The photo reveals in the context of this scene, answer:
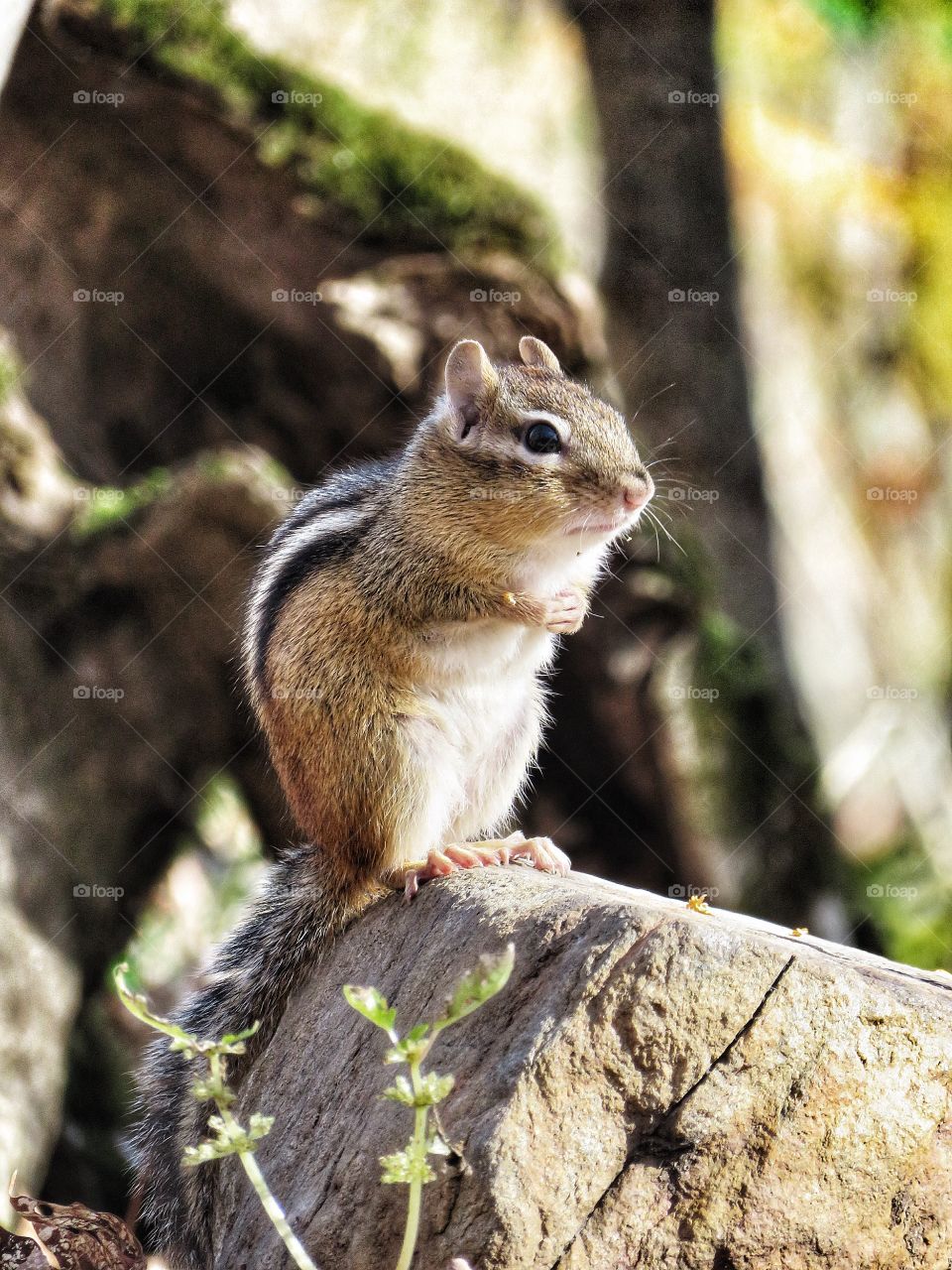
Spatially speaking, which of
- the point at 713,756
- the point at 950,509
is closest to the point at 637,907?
the point at 713,756

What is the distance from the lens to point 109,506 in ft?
24.0

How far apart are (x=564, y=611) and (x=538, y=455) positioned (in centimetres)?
51

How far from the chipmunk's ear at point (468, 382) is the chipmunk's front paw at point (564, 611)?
64 cm

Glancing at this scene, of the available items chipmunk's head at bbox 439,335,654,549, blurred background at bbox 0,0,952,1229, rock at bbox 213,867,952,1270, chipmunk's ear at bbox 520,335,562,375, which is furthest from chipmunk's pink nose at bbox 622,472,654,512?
blurred background at bbox 0,0,952,1229

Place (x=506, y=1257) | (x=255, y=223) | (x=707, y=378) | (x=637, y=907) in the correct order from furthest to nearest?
1. (x=707, y=378)
2. (x=255, y=223)
3. (x=637, y=907)
4. (x=506, y=1257)

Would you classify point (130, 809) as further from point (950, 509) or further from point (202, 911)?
point (950, 509)

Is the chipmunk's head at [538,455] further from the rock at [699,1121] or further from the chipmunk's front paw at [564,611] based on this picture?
the rock at [699,1121]

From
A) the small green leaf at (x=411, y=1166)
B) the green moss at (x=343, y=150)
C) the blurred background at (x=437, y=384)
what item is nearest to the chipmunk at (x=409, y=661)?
the small green leaf at (x=411, y=1166)

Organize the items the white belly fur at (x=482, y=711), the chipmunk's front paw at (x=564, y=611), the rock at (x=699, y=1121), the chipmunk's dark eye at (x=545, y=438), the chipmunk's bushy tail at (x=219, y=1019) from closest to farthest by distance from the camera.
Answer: the rock at (x=699, y=1121) → the chipmunk's bushy tail at (x=219, y=1019) → the white belly fur at (x=482, y=711) → the chipmunk's front paw at (x=564, y=611) → the chipmunk's dark eye at (x=545, y=438)

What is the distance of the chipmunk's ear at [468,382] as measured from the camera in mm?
4266

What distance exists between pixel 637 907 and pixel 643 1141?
0.44m

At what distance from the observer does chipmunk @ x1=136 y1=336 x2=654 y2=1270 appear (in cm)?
376

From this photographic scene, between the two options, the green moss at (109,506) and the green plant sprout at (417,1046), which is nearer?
the green plant sprout at (417,1046)

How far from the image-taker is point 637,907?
8.85 ft
